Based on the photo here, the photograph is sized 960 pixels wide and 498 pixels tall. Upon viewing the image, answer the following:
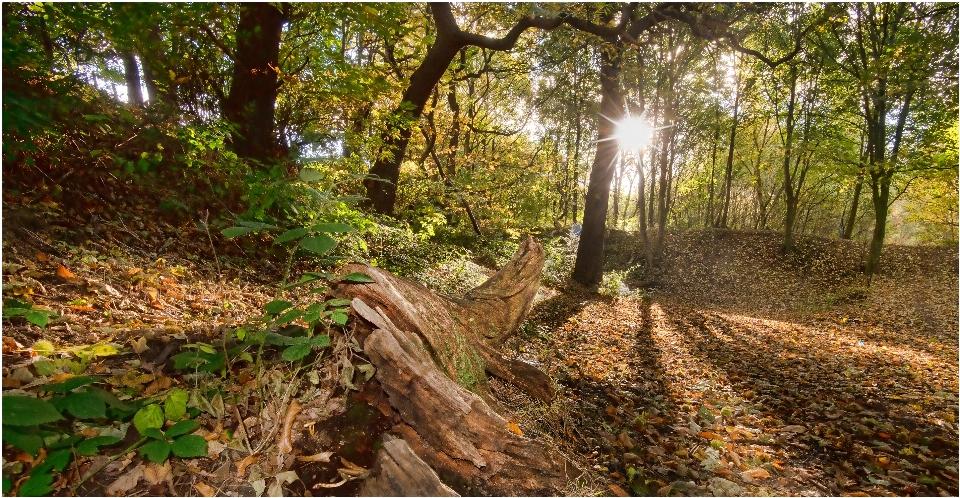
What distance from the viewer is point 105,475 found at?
1504mm

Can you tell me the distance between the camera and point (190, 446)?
5.12 ft

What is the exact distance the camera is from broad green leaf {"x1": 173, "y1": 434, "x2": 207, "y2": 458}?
1.54m

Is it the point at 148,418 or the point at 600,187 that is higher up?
the point at 600,187

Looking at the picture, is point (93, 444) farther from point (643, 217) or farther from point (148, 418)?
point (643, 217)

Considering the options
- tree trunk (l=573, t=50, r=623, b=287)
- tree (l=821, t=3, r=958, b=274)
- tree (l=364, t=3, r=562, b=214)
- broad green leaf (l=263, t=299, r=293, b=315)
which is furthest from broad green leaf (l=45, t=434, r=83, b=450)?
tree trunk (l=573, t=50, r=623, b=287)

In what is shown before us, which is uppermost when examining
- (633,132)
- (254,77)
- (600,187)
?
(633,132)

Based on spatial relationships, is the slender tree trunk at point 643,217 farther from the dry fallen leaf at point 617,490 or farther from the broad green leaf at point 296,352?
the broad green leaf at point 296,352

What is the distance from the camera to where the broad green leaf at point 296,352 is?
1.82 metres

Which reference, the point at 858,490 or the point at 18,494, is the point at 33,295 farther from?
the point at 858,490

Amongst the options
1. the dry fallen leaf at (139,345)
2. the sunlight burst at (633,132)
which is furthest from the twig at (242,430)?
the sunlight burst at (633,132)

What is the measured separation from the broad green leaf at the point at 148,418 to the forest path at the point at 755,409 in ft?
8.07

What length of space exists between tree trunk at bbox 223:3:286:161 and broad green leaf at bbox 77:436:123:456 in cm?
488

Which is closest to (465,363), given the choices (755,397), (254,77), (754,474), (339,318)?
(339,318)

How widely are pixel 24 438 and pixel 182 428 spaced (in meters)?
0.43
